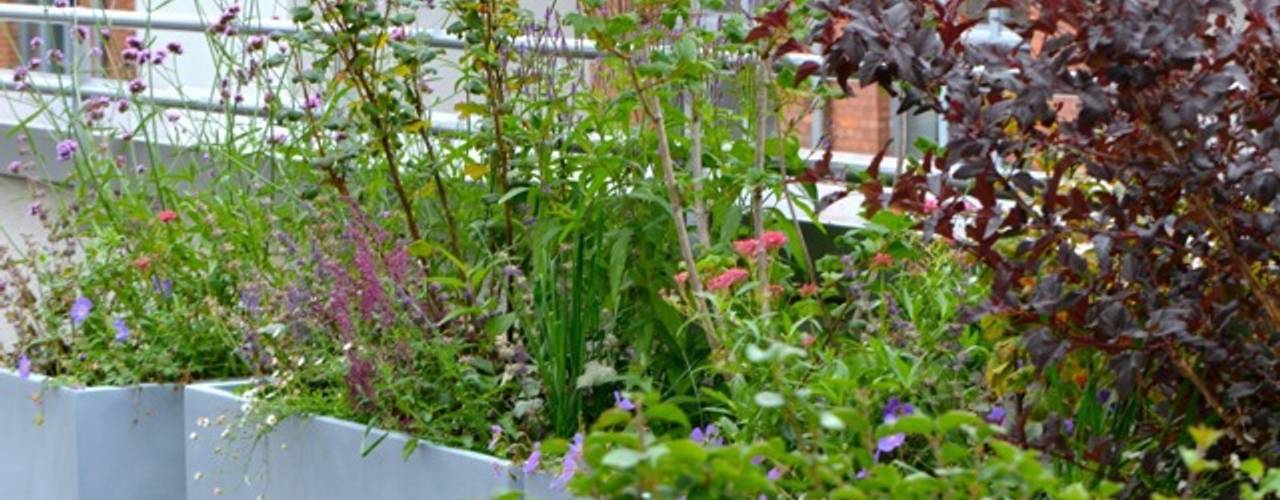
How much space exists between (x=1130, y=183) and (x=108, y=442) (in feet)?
9.30

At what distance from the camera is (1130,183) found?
10.5ft

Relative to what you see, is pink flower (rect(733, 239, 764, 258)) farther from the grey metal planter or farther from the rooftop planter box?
the grey metal planter

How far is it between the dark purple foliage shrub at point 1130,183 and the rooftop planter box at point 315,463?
1085 millimetres

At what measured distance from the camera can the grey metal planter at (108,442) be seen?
5.22 m

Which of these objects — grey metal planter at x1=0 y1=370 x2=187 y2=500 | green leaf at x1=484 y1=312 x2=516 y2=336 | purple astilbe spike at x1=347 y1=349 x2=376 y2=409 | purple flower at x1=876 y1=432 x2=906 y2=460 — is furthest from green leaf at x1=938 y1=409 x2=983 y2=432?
grey metal planter at x1=0 y1=370 x2=187 y2=500

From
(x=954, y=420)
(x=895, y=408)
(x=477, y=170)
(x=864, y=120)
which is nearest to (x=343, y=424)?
(x=477, y=170)

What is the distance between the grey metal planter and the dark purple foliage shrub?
2507 mm

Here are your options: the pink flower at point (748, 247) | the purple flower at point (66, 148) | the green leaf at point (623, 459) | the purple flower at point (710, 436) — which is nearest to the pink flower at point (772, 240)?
the pink flower at point (748, 247)

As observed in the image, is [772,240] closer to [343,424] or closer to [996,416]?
[996,416]

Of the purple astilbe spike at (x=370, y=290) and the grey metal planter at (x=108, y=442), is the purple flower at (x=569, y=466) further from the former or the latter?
the grey metal planter at (x=108, y=442)

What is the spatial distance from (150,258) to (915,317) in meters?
2.25

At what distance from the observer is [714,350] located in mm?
3973

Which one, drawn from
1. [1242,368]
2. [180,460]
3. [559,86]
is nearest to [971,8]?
[559,86]

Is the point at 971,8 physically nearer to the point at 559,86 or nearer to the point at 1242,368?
the point at 559,86
